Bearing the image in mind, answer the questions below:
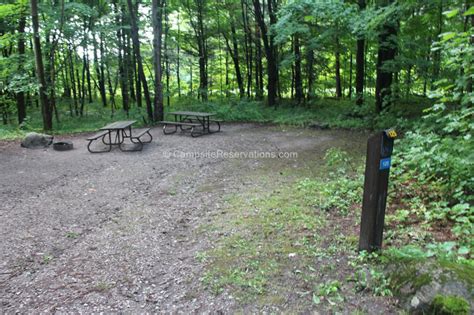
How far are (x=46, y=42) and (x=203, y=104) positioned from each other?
669cm

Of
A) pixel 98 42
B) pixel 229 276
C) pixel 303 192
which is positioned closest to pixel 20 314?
pixel 229 276

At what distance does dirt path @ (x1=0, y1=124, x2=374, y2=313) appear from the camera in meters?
2.79

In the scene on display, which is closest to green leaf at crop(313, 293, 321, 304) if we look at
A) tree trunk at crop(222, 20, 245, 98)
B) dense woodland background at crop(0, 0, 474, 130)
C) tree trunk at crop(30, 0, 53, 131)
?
dense woodland background at crop(0, 0, 474, 130)

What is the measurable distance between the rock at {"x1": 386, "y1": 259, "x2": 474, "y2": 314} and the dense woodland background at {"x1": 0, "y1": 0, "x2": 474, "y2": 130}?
5037 mm

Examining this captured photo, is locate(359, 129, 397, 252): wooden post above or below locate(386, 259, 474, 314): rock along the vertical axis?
above

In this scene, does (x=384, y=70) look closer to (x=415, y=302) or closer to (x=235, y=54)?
(x=415, y=302)

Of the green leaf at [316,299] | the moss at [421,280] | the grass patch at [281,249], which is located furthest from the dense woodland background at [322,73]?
the green leaf at [316,299]

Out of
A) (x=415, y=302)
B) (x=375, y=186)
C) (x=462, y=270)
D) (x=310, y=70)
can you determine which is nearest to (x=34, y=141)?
(x=375, y=186)

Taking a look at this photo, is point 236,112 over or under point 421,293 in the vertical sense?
over

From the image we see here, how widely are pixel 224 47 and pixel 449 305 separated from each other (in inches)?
773

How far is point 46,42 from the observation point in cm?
1314

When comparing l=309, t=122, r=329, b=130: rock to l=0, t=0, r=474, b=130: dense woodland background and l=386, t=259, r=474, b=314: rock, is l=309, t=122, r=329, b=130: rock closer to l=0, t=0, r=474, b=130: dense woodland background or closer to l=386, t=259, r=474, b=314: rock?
l=0, t=0, r=474, b=130: dense woodland background

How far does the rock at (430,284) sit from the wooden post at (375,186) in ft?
1.39

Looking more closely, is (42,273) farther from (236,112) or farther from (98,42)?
(98,42)
